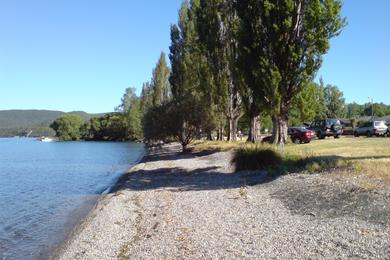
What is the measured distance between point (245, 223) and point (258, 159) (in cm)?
1223

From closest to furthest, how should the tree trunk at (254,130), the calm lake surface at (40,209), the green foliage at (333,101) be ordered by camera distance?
the calm lake surface at (40,209)
the tree trunk at (254,130)
the green foliage at (333,101)

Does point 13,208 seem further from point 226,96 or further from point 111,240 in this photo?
point 226,96

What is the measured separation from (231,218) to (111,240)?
3.51 metres

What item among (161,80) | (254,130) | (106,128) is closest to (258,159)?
(254,130)

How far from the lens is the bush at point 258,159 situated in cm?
2494

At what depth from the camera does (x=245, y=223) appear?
13.6 m

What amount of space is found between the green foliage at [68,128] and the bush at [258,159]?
164m

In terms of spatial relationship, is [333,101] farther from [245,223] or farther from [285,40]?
[245,223]

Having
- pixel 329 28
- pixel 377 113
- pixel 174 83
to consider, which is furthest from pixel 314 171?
pixel 377 113

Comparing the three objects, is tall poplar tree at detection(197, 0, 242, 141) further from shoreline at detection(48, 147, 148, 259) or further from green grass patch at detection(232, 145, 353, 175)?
shoreline at detection(48, 147, 148, 259)

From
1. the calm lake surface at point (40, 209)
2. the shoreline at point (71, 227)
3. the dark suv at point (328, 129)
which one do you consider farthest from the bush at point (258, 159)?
the dark suv at point (328, 129)

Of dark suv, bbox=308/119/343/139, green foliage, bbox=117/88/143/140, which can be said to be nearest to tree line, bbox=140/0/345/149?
dark suv, bbox=308/119/343/139

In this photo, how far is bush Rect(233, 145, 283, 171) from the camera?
81.8 ft

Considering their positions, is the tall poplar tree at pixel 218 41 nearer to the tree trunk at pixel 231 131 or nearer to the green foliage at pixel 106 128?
the tree trunk at pixel 231 131
